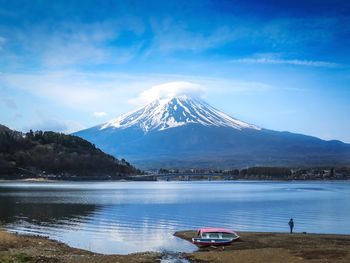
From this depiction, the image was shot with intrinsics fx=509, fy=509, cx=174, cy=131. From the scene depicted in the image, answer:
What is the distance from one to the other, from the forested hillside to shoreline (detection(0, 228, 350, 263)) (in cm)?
12725

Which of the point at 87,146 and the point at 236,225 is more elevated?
the point at 87,146

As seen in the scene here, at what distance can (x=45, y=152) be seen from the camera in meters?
172

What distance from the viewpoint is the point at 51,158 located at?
563ft

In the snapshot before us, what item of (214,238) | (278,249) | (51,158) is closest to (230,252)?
(278,249)

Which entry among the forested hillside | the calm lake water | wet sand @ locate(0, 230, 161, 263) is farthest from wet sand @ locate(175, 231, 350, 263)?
the forested hillside

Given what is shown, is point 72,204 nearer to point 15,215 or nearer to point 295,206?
point 15,215

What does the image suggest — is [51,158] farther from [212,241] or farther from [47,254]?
[47,254]

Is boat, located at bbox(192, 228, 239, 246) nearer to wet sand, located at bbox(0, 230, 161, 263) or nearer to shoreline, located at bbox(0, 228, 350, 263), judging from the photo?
shoreline, located at bbox(0, 228, 350, 263)

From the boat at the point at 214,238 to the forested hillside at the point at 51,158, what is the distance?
416 feet

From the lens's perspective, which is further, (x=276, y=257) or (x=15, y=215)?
(x=15, y=215)

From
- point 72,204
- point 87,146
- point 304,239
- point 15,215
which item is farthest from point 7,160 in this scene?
point 304,239

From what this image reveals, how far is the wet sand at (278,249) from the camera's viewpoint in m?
26.4

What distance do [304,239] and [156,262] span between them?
13.2 metres

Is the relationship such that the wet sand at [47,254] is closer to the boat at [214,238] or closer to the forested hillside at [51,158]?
the boat at [214,238]
